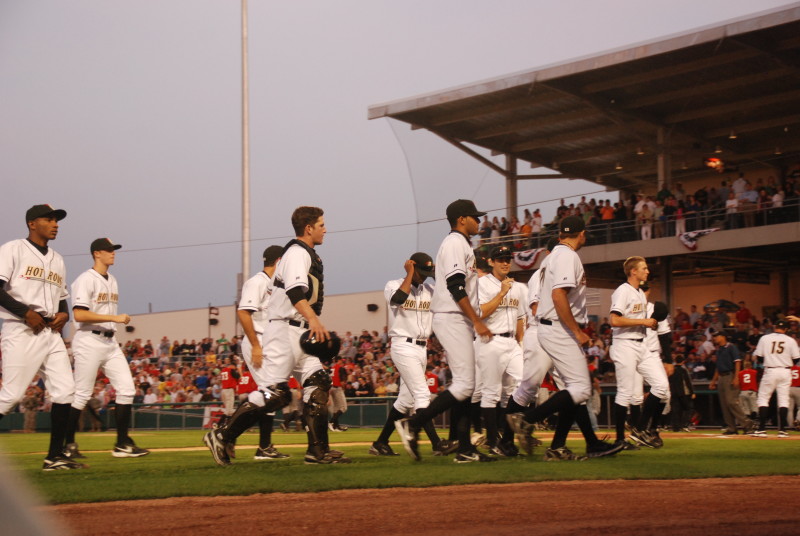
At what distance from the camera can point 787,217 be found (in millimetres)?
25297

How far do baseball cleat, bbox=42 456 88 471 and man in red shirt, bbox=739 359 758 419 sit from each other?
14.2 m

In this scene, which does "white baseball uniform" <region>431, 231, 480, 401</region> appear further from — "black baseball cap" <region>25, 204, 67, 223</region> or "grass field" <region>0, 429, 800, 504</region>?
"black baseball cap" <region>25, 204, 67, 223</region>

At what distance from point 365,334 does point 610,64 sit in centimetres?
1346

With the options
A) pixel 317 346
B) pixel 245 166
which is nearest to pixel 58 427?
pixel 317 346

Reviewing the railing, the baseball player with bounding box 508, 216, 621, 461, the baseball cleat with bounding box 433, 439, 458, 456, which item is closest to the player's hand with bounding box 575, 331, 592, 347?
the baseball player with bounding box 508, 216, 621, 461

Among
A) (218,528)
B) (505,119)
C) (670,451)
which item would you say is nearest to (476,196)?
(505,119)

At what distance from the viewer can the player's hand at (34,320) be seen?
7.62 meters

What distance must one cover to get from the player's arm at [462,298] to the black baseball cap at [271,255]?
119 inches

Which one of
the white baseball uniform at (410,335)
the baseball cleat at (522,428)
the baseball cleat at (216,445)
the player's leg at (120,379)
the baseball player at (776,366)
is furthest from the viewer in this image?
the baseball player at (776,366)

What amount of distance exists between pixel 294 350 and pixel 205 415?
18448 mm

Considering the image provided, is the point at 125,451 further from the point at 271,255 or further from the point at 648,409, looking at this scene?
the point at 648,409

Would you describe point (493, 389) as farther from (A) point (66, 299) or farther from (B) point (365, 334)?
(B) point (365, 334)

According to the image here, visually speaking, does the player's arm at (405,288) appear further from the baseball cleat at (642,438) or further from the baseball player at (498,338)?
the baseball cleat at (642,438)

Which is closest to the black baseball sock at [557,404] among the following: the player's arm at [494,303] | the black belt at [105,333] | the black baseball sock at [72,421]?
the player's arm at [494,303]
